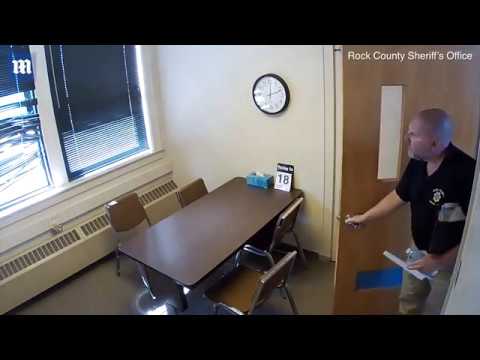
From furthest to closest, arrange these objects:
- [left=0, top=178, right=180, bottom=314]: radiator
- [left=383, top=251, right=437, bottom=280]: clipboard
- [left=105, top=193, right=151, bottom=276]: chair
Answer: [left=105, top=193, right=151, bottom=276]: chair
[left=0, top=178, right=180, bottom=314]: radiator
[left=383, top=251, right=437, bottom=280]: clipboard

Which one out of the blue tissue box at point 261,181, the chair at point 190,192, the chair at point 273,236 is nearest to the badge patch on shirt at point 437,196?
the chair at point 273,236

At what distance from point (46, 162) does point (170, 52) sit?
4.97 ft

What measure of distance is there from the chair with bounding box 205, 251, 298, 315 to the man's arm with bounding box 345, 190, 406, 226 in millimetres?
601

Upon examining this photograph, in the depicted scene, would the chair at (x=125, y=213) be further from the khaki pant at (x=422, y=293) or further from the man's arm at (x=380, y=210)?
the khaki pant at (x=422, y=293)

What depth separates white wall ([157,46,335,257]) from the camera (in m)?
2.89

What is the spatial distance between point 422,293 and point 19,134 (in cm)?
299

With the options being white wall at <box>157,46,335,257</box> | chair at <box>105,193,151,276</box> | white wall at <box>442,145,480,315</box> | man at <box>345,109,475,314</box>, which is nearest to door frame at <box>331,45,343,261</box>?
white wall at <box>157,46,335,257</box>

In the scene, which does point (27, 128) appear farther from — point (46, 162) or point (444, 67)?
point (444, 67)

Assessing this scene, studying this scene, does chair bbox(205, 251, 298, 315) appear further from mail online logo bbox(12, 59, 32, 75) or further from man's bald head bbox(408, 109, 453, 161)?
mail online logo bbox(12, 59, 32, 75)

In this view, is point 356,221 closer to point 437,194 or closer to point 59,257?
point 437,194

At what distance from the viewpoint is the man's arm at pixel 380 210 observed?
1.65 metres

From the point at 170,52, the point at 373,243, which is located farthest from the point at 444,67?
the point at 170,52

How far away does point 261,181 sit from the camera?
3.27 meters
